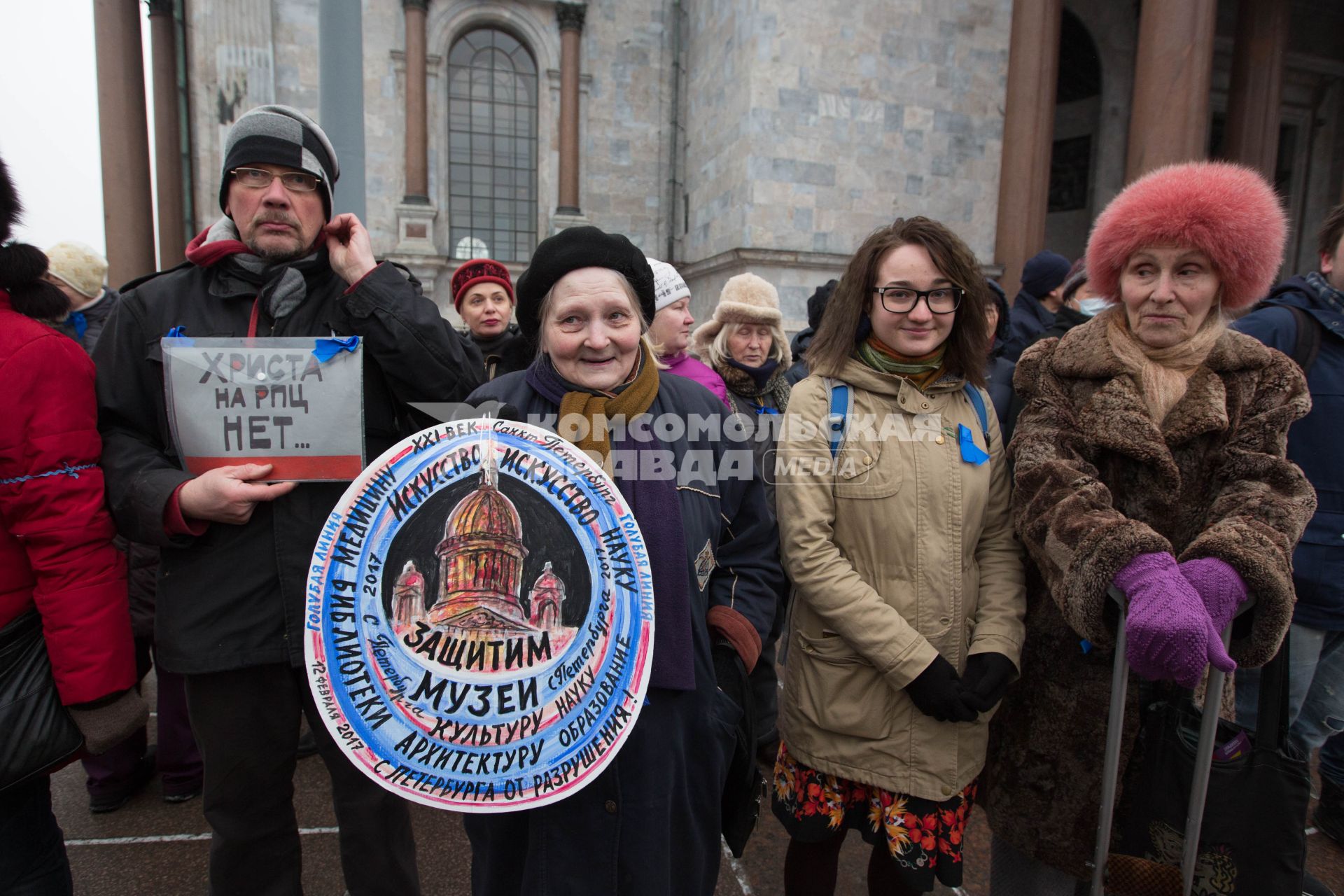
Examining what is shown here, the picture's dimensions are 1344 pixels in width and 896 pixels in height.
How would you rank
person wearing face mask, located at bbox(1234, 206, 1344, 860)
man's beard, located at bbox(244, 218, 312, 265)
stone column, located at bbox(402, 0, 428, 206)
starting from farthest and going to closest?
stone column, located at bbox(402, 0, 428, 206)
person wearing face mask, located at bbox(1234, 206, 1344, 860)
man's beard, located at bbox(244, 218, 312, 265)

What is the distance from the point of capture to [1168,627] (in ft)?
4.83

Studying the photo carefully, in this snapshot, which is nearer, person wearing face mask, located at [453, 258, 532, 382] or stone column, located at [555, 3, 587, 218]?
person wearing face mask, located at [453, 258, 532, 382]

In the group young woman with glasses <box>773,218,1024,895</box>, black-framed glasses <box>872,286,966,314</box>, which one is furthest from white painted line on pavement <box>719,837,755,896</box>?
black-framed glasses <box>872,286,966,314</box>

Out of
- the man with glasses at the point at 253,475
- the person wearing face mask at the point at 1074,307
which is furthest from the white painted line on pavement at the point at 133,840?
the person wearing face mask at the point at 1074,307

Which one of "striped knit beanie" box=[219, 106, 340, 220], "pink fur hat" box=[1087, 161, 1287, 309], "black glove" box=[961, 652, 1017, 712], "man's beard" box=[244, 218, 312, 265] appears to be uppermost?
"striped knit beanie" box=[219, 106, 340, 220]

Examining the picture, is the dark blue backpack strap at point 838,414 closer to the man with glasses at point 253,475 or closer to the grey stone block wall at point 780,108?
the man with glasses at point 253,475

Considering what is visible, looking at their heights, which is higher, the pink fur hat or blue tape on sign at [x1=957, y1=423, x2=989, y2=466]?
the pink fur hat

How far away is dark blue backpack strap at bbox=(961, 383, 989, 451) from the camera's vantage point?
6.72 ft

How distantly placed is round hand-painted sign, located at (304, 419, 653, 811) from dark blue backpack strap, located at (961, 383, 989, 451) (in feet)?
3.64

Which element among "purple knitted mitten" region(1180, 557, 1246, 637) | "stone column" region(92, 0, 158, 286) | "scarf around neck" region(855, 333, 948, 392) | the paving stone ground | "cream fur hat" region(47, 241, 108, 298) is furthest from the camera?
"stone column" region(92, 0, 158, 286)

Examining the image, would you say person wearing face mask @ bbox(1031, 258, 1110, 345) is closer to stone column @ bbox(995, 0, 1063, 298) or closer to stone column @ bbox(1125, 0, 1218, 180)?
stone column @ bbox(1125, 0, 1218, 180)

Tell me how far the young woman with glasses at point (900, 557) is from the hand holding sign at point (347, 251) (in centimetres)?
117

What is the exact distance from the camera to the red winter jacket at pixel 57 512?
166 centimetres

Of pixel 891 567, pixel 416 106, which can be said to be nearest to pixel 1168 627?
pixel 891 567
